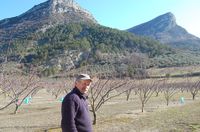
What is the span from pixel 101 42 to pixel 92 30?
13429 mm

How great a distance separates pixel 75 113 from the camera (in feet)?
18.2

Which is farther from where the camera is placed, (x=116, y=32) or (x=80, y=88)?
(x=116, y=32)

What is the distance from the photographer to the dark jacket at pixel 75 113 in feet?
17.9

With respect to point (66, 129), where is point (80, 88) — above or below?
above

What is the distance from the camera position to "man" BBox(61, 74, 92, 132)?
545 centimetres

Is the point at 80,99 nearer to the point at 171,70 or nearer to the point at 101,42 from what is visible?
the point at 171,70

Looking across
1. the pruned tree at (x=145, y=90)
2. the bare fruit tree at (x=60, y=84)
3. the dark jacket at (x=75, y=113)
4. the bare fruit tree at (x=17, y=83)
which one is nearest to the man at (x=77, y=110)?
the dark jacket at (x=75, y=113)

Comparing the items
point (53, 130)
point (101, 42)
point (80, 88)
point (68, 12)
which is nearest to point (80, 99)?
point (80, 88)

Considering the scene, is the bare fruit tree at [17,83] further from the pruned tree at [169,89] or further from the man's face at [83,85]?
the pruned tree at [169,89]

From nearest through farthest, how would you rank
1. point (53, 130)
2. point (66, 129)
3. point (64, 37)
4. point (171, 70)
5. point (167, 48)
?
point (66, 129) → point (53, 130) → point (171, 70) → point (64, 37) → point (167, 48)

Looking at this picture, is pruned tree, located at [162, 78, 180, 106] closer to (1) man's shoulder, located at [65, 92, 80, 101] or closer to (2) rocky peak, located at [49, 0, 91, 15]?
(1) man's shoulder, located at [65, 92, 80, 101]

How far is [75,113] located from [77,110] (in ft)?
0.21

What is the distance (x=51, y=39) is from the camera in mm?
130875

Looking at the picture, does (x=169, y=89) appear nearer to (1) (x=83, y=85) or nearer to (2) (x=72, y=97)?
(1) (x=83, y=85)
